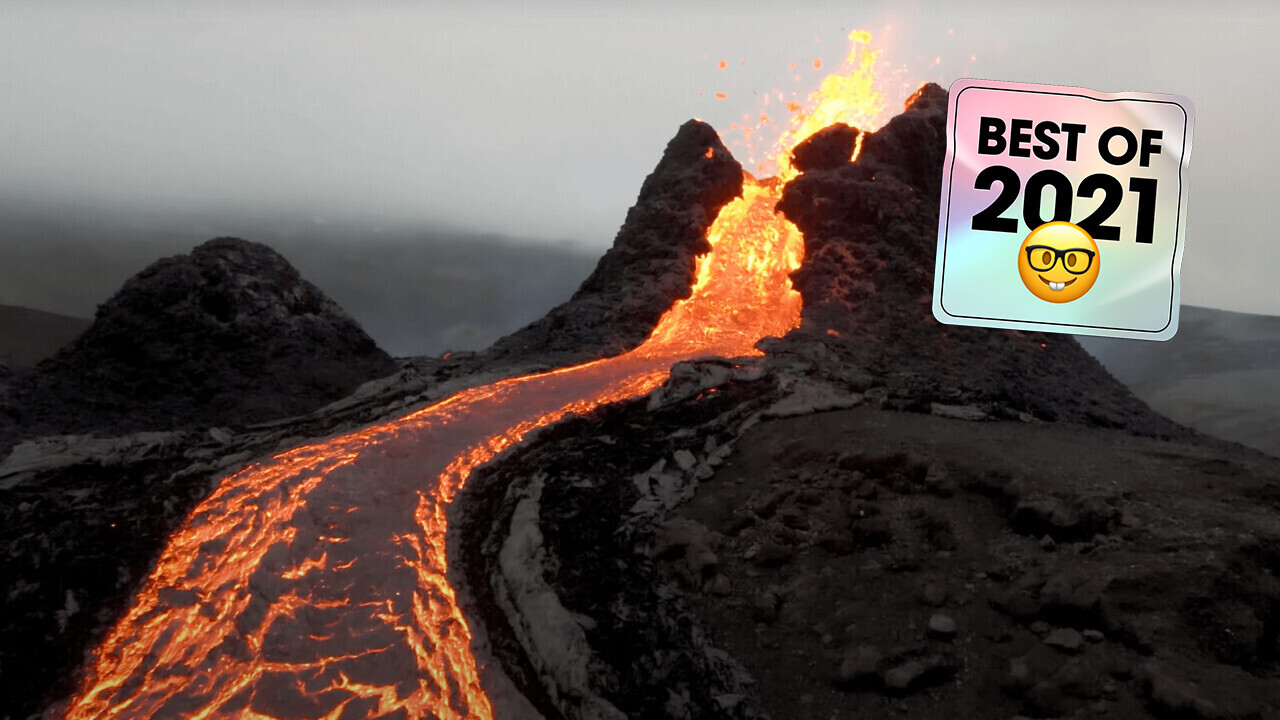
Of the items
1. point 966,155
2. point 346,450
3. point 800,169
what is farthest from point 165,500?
point 800,169

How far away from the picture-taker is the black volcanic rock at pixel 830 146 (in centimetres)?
2211

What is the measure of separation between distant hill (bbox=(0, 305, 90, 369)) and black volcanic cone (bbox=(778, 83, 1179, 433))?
114 feet

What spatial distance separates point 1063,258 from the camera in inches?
289

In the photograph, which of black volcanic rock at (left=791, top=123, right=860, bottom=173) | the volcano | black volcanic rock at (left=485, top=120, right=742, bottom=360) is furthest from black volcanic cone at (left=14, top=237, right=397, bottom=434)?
black volcanic rock at (left=791, top=123, right=860, bottom=173)

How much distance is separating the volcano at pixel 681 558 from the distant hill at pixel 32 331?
→ 3014 cm

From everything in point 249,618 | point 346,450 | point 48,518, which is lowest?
point 249,618

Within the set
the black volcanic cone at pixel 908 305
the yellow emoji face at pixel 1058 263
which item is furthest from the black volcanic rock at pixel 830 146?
the yellow emoji face at pixel 1058 263

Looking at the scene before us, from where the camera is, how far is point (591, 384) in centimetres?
1496

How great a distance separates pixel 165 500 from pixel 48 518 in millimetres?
1332

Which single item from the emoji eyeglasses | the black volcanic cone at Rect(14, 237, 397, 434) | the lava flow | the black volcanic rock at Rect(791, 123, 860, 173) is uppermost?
the black volcanic rock at Rect(791, 123, 860, 173)

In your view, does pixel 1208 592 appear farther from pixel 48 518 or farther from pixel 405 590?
pixel 48 518

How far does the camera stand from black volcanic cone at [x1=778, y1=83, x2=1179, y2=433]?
15758 mm

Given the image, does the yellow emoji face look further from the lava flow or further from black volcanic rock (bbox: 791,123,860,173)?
black volcanic rock (bbox: 791,123,860,173)

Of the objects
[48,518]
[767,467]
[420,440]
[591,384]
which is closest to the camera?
[48,518]
